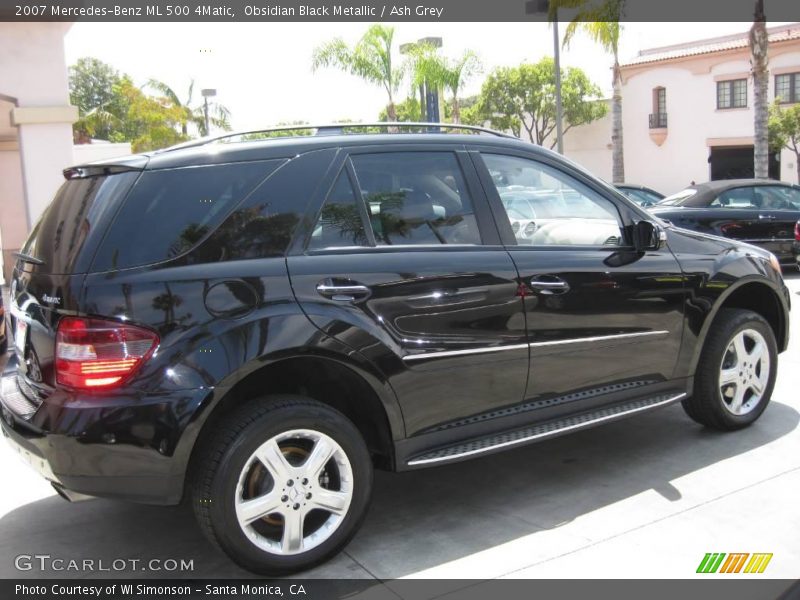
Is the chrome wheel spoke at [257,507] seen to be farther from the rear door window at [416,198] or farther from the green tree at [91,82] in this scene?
the green tree at [91,82]

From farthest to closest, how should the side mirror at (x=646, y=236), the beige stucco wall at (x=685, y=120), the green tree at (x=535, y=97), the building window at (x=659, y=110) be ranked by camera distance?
the green tree at (x=535, y=97) < the building window at (x=659, y=110) < the beige stucco wall at (x=685, y=120) < the side mirror at (x=646, y=236)

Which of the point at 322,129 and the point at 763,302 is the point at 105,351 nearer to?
the point at 322,129

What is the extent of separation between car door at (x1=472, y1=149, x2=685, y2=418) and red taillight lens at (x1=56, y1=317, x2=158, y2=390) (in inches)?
72.3

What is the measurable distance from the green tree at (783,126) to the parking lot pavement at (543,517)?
30596mm

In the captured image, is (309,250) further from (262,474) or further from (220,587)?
(220,587)

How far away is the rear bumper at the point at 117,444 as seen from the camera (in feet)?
10.3

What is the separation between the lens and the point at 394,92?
26.9 m

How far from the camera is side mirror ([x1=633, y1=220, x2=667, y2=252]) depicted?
4535mm

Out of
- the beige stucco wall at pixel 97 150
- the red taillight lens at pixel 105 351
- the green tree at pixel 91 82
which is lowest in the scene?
the red taillight lens at pixel 105 351

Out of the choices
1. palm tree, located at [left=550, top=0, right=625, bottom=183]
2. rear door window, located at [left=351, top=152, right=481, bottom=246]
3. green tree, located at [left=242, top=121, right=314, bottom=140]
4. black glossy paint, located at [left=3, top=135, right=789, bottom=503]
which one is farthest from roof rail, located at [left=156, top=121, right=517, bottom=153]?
palm tree, located at [left=550, top=0, right=625, bottom=183]

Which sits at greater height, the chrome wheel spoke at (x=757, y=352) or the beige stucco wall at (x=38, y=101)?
the beige stucco wall at (x=38, y=101)

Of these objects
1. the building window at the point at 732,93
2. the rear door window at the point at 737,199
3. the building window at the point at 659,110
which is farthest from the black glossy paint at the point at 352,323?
the building window at the point at 659,110

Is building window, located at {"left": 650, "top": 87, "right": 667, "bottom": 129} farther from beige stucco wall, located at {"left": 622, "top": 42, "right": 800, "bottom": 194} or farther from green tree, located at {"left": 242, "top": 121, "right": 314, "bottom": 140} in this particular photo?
green tree, located at {"left": 242, "top": 121, "right": 314, "bottom": 140}

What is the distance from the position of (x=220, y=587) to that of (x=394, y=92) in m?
24.8
